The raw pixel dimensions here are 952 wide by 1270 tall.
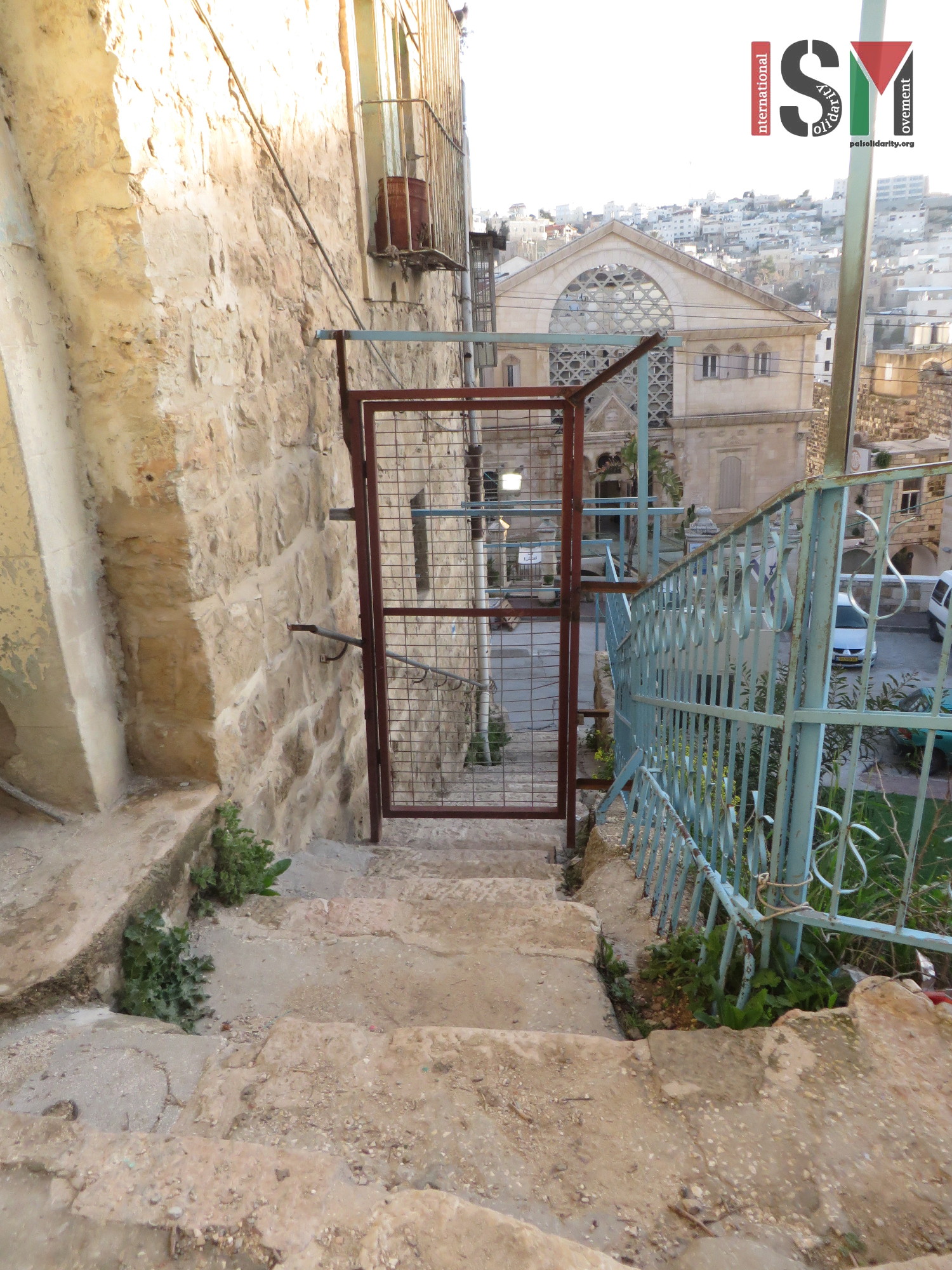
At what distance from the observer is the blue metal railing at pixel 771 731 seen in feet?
5.48

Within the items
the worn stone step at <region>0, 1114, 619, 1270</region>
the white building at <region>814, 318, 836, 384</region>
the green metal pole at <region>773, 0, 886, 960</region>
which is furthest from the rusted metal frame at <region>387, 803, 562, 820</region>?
the white building at <region>814, 318, 836, 384</region>

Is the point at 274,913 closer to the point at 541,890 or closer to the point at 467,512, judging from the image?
the point at 541,890

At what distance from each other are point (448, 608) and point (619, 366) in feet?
8.06

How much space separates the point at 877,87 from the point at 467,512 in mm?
3445

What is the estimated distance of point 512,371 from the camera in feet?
72.7

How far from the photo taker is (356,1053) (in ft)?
5.90

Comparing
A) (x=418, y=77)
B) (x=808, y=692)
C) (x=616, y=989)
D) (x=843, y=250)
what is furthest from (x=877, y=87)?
(x=418, y=77)

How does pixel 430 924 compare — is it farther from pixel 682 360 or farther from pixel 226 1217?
pixel 682 360

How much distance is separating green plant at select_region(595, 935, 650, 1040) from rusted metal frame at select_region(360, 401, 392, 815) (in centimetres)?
181

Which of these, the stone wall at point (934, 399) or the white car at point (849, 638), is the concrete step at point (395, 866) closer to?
the white car at point (849, 638)

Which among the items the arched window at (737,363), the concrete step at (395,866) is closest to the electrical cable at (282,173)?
the concrete step at (395,866)

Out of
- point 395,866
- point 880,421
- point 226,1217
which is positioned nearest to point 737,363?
point 880,421

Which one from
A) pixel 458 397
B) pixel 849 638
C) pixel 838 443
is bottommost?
pixel 849 638

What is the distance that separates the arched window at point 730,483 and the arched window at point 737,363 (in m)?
2.21
